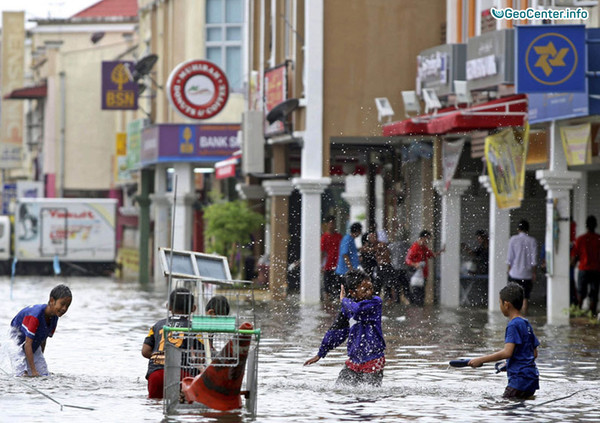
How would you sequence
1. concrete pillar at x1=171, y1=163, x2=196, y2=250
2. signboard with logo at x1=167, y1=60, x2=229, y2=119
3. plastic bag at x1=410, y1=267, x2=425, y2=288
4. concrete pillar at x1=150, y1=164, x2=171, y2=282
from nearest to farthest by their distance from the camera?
plastic bag at x1=410, y1=267, x2=425, y2=288
signboard with logo at x1=167, y1=60, x2=229, y2=119
concrete pillar at x1=171, y1=163, x2=196, y2=250
concrete pillar at x1=150, y1=164, x2=171, y2=282

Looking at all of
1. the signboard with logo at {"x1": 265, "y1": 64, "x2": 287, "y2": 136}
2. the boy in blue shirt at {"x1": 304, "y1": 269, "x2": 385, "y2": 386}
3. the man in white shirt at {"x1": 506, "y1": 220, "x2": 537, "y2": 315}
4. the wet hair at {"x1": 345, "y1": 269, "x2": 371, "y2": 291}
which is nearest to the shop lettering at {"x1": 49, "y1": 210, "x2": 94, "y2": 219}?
the signboard with logo at {"x1": 265, "y1": 64, "x2": 287, "y2": 136}

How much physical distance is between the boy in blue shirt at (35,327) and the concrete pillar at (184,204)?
100 ft

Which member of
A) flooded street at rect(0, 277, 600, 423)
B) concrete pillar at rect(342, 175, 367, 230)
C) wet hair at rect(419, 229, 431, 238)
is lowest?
flooded street at rect(0, 277, 600, 423)

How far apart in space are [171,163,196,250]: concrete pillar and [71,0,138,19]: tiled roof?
143ft

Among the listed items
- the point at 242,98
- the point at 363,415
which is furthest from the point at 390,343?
the point at 242,98

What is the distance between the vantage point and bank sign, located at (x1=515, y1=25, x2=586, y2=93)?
71.3 ft

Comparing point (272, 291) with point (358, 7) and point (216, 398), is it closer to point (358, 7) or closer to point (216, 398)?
point (358, 7)

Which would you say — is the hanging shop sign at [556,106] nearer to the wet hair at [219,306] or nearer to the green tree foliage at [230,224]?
the wet hair at [219,306]

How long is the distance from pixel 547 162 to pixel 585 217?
2.54m

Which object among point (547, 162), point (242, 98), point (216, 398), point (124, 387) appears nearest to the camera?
point (216, 398)

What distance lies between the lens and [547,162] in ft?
81.7

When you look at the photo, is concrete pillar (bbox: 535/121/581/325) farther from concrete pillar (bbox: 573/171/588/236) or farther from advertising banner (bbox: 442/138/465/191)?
advertising banner (bbox: 442/138/465/191)

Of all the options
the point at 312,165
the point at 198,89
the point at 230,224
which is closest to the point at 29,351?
the point at 312,165

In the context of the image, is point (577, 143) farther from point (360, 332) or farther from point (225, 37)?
point (225, 37)
